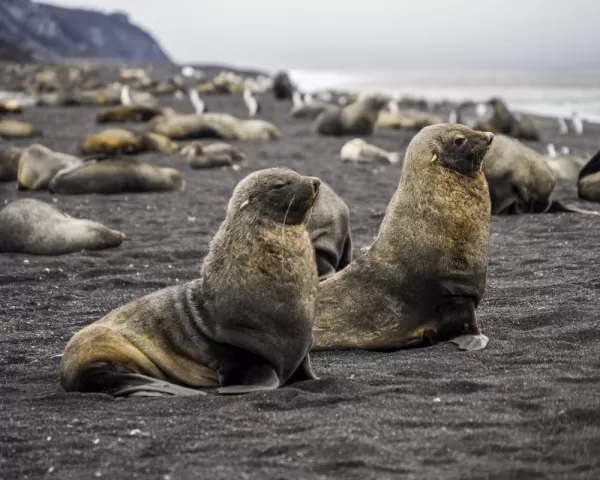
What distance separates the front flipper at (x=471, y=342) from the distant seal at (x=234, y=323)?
949mm

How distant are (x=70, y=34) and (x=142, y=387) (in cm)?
11006

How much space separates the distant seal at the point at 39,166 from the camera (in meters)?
11.6

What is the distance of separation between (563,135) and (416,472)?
2063 centimetres

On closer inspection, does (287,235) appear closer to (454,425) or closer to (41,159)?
(454,425)

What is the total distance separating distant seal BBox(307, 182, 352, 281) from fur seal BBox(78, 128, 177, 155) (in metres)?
8.50

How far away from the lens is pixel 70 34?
108 meters

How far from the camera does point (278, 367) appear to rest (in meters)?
4.16

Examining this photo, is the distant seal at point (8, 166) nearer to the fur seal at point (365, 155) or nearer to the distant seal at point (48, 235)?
the distant seal at point (48, 235)

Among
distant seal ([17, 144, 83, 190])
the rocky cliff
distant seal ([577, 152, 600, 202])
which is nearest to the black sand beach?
distant seal ([577, 152, 600, 202])

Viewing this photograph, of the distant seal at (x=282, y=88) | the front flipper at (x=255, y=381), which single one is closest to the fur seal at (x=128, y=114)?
the distant seal at (x=282, y=88)

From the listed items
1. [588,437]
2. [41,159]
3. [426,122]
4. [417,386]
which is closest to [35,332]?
[417,386]

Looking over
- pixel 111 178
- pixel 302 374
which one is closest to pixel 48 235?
pixel 111 178

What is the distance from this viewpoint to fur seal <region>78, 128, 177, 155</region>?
1486cm

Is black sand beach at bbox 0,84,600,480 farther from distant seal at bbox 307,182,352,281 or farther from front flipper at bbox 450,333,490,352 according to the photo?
distant seal at bbox 307,182,352,281
